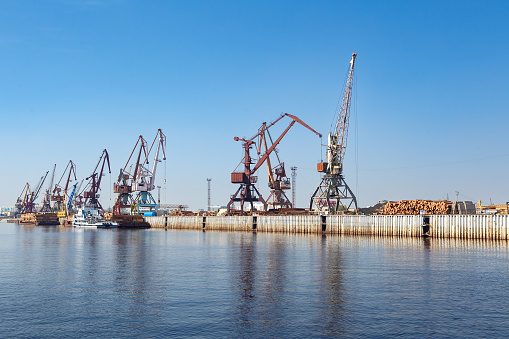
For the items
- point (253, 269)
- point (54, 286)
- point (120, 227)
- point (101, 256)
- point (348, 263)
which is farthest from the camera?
point (120, 227)

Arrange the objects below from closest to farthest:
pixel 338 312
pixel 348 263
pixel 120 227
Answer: pixel 338 312
pixel 348 263
pixel 120 227

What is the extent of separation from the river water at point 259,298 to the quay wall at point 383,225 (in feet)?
117

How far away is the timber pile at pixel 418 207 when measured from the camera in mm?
114000

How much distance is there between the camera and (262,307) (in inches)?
1298

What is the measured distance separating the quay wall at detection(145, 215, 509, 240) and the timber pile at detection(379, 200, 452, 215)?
257 inches

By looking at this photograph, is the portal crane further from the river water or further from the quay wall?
the river water

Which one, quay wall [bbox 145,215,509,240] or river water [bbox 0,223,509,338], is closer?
river water [bbox 0,223,509,338]

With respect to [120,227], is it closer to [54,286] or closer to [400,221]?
[400,221]

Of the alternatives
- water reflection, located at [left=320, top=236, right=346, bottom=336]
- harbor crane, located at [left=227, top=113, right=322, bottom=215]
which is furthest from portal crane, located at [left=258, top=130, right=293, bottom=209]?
water reflection, located at [left=320, top=236, right=346, bottom=336]

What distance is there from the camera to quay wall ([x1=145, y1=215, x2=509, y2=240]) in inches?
3701

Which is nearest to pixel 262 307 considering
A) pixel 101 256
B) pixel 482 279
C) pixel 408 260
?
pixel 482 279

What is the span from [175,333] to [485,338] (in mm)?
17280

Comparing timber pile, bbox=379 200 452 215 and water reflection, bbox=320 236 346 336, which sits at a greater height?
timber pile, bbox=379 200 452 215

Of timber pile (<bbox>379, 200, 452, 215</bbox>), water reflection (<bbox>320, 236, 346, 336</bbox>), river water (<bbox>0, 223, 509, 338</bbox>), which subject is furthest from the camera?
timber pile (<bbox>379, 200, 452, 215</bbox>)
